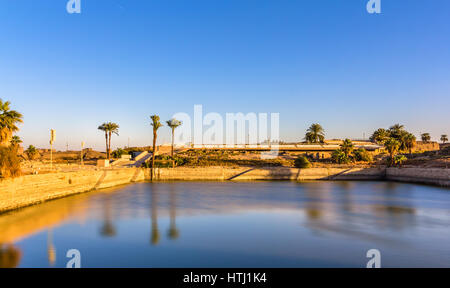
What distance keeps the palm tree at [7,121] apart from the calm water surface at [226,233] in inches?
294

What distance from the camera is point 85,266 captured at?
12.3m

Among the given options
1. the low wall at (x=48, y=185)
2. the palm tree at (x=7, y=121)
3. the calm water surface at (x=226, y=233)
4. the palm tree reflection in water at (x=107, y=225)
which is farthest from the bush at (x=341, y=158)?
the palm tree at (x=7, y=121)

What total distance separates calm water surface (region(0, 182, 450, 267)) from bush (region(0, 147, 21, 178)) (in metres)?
3.05

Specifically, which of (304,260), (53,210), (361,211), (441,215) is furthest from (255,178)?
(304,260)

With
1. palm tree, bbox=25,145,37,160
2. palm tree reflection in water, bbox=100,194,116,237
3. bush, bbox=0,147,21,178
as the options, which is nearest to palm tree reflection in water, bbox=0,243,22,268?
palm tree reflection in water, bbox=100,194,116,237

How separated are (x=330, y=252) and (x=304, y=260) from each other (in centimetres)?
184

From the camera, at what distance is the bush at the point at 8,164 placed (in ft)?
65.8

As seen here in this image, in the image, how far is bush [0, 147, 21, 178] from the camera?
20.1 metres

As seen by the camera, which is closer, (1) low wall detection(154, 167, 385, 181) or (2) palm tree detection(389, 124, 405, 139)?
(1) low wall detection(154, 167, 385, 181)

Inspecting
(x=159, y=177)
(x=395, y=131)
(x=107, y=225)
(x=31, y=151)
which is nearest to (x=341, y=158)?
(x=395, y=131)

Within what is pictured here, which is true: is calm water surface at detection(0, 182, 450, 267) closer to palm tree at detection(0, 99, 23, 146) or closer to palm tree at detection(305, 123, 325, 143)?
palm tree at detection(0, 99, 23, 146)

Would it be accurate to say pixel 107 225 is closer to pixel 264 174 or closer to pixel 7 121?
pixel 7 121
